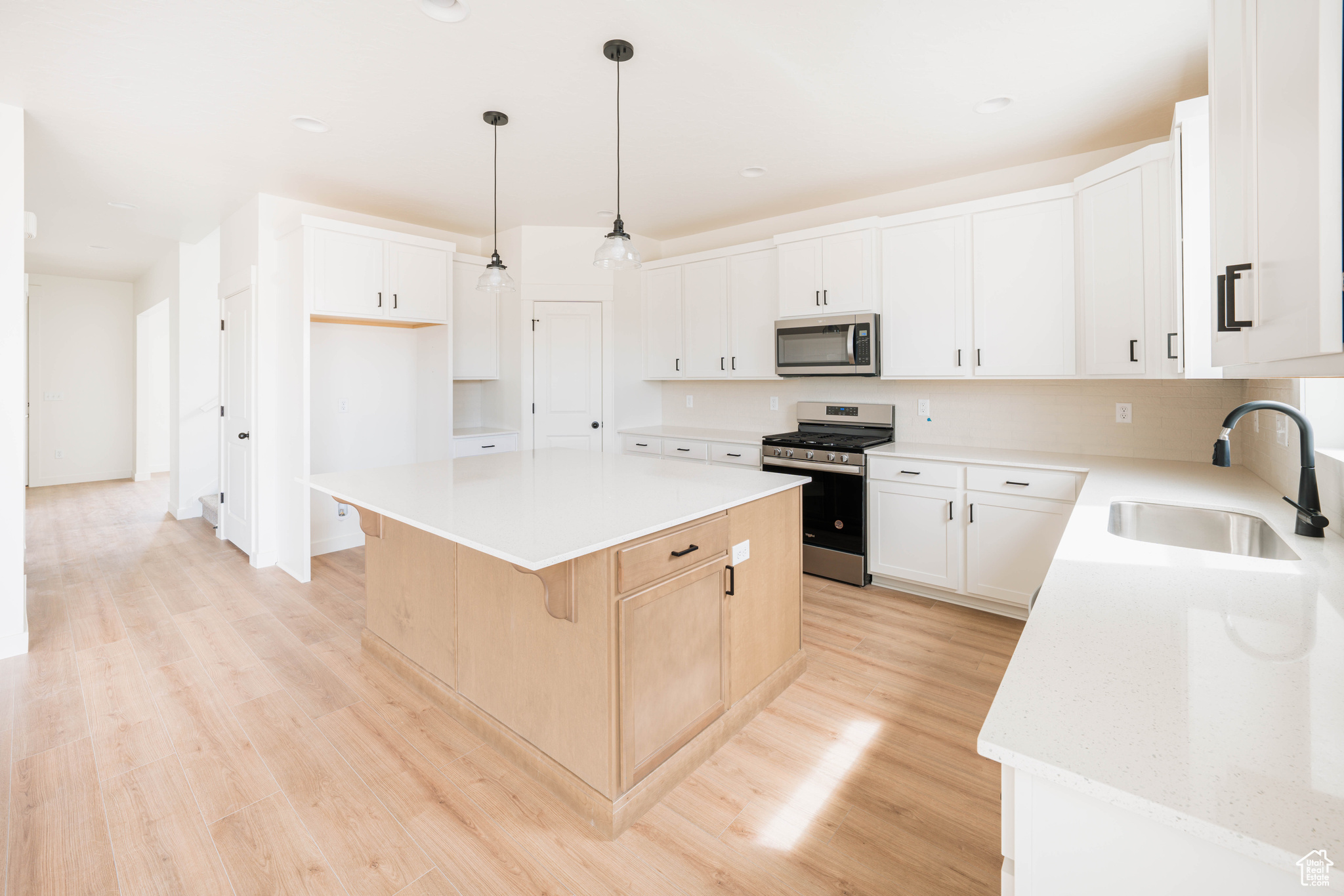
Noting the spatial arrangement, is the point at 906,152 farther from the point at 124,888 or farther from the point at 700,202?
the point at 124,888

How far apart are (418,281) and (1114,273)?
4316 mm

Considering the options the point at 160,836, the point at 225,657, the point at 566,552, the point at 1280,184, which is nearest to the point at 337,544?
the point at 225,657

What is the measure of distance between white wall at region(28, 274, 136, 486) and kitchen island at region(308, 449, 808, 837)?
751cm

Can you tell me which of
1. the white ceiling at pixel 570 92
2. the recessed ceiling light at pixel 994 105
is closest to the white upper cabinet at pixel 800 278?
the white ceiling at pixel 570 92

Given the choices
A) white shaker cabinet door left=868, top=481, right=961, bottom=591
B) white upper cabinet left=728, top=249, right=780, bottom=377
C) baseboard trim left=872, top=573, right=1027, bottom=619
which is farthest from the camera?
white upper cabinet left=728, top=249, right=780, bottom=377

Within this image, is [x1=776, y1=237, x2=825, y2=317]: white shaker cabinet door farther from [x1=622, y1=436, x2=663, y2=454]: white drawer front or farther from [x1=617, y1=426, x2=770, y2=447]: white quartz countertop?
[x1=622, y1=436, x2=663, y2=454]: white drawer front

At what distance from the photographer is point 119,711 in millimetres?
2375

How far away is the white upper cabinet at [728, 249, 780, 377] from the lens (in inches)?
173

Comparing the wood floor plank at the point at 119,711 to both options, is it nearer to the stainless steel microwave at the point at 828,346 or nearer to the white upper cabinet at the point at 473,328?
the white upper cabinet at the point at 473,328

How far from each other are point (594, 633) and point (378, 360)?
3825 mm

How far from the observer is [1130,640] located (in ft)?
3.16

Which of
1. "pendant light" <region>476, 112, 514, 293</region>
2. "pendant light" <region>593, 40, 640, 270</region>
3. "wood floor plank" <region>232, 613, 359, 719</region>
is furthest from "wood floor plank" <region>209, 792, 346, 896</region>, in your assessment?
"pendant light" <region>476, 112, 514, 293</region>

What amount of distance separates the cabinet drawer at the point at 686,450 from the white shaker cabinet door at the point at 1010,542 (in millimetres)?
1908

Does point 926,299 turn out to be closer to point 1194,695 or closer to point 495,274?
point 495,274
